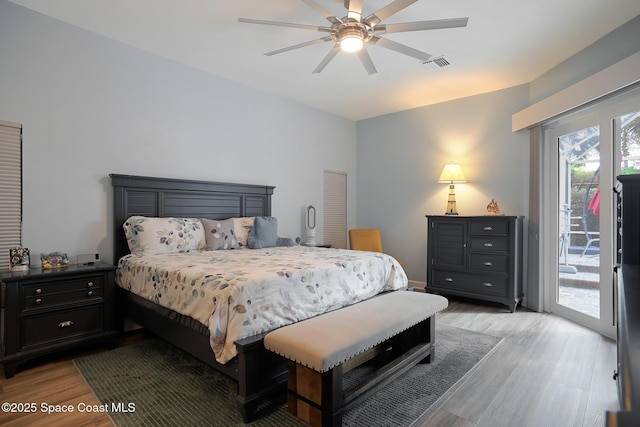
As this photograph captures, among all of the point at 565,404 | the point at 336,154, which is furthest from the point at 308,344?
the point at 336,154

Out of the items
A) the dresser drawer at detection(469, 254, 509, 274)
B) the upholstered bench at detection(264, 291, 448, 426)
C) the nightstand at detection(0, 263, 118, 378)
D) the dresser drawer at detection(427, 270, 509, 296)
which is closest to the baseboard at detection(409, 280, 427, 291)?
the dresser drawer at detection(427, 270, 509, 296)

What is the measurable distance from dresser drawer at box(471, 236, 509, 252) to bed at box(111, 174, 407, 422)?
1.57m

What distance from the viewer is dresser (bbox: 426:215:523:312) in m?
4.01

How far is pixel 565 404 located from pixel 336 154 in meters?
4.44

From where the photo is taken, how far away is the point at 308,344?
1.75m

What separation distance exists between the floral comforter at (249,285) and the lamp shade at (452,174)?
6.72 ft

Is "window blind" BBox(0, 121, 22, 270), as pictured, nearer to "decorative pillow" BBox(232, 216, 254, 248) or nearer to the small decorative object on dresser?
the small decorative object on dresser

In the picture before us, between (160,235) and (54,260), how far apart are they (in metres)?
0.83

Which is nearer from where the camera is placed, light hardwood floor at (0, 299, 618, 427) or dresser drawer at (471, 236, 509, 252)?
light hardwood floor at (0, 299, 618, 427)

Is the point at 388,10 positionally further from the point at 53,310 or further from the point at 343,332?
the point at 53,310

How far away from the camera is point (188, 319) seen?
227 centimetres

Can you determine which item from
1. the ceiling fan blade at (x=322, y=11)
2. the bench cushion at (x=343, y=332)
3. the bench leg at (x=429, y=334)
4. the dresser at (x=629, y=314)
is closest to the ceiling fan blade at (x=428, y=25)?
the ceiling fan blade at (x=322, y=11)

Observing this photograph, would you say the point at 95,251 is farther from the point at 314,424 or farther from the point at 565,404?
the point at 565,404

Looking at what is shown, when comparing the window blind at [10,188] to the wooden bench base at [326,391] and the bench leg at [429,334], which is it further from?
the bench leg at [429,334]
